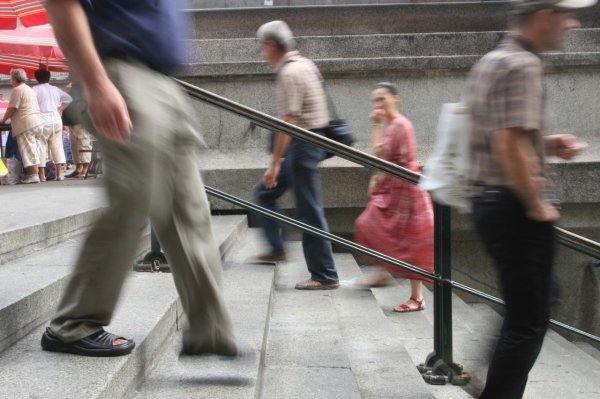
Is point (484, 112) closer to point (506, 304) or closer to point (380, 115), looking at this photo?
point (506, 304)

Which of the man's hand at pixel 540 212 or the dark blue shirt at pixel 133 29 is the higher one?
the dark blue shirt at pixel 133 29

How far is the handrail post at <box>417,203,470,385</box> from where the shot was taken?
403cm

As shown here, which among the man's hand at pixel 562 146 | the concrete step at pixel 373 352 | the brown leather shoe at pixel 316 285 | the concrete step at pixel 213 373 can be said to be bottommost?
the concrete step at pixel 373 352

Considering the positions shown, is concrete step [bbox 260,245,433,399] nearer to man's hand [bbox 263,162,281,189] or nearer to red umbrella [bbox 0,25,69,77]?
man's hand [bbox 263,162,281,189]

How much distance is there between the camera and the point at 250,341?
3.59 meters

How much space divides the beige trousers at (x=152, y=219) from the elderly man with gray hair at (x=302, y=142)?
2.65m

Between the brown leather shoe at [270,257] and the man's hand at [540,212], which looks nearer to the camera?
the man's hand at [540,212]

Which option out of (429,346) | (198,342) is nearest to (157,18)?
(198,342)

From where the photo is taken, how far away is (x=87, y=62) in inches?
88.6

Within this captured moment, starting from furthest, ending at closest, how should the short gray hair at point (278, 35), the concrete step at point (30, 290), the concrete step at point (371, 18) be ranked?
the concrete step at point (371, 18) → the short gray hair at point (278, 35) → the concrete step at point (30, 290)

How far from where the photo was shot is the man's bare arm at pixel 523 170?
261 centimetres

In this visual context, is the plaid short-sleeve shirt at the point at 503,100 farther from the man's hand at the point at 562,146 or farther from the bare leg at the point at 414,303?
the bare leg at the point at 414,303

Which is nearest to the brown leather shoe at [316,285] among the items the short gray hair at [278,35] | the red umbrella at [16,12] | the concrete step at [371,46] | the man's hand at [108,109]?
the short gray hair at [278,35]

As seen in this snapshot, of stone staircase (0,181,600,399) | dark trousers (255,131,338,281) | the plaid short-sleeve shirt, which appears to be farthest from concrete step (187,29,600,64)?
the plaid short-sleeve shirt
